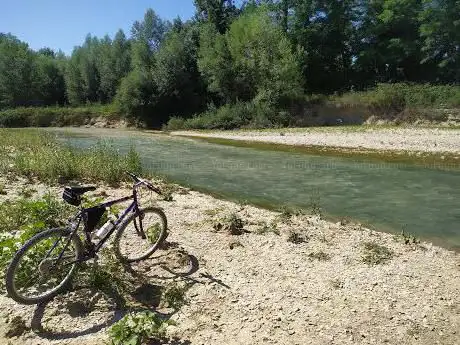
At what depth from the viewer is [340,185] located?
1529 cm

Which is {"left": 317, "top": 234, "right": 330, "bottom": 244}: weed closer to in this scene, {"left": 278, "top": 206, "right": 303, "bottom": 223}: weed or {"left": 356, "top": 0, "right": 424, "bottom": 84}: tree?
{"left": 278, "top": 206, "right": 303, "bottom": 223}: weed

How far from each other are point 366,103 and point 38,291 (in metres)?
39.9

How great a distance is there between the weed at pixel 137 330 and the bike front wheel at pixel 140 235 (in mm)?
2078

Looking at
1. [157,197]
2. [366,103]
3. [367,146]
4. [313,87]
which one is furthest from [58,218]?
[313,87]

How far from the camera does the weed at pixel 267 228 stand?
903 cm

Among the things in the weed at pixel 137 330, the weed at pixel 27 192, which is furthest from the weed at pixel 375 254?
the weed at pixel 27 192

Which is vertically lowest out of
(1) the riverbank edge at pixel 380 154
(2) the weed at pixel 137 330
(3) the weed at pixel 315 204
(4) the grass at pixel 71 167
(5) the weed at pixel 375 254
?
(1) the riverbank edge at pixel 380 154

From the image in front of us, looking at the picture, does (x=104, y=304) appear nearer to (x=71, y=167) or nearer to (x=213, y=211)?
(x=213, y=211)

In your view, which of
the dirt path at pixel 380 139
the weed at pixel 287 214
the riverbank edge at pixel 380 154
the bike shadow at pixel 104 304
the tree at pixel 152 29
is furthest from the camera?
the tree at pixel 152 29

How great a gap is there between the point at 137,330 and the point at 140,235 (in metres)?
2.78

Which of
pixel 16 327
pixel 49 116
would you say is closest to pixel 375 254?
pixel 16 327

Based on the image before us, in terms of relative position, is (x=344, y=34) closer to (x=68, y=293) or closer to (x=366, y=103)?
(x=366, y=103)

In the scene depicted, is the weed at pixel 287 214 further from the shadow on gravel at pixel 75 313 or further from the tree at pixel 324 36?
the tree at pixel 324 36

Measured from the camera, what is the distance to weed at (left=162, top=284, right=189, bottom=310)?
5.91 m
